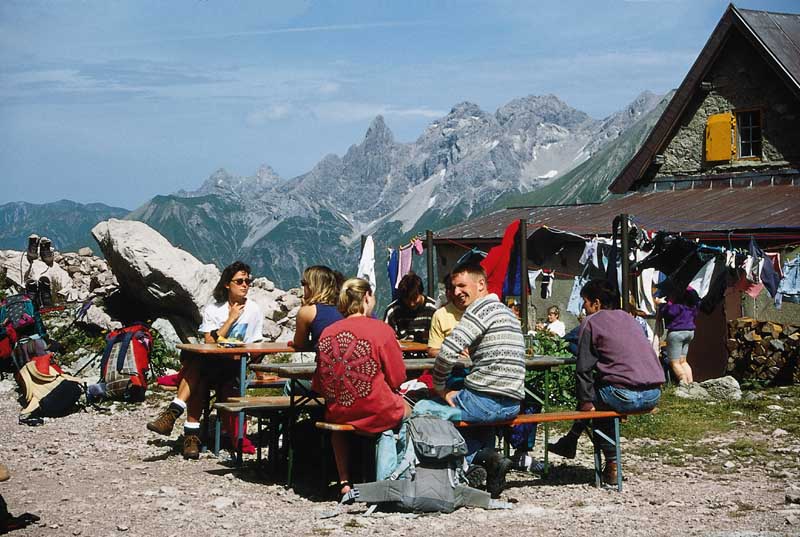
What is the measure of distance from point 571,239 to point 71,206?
577 feet

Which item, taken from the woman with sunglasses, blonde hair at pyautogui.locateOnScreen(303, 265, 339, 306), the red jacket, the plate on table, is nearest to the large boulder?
the woman with sunglasses

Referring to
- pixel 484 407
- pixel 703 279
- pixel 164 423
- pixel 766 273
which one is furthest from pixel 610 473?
pixel 766 273

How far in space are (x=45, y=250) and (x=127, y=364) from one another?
998cm

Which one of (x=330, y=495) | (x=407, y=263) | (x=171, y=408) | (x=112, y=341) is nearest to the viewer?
(x=330, y=495)

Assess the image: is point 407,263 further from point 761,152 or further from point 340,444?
point 340,444

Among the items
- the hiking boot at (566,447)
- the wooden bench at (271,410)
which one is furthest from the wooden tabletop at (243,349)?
the hiking boot at (566,447)

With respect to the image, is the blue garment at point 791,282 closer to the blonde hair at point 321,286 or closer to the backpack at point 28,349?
the blonde hair at point 321,286

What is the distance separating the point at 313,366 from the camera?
7648 millimetres

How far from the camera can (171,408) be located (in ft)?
28.2

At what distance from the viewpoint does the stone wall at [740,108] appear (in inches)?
779

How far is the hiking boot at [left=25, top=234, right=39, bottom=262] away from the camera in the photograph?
20.1 meters

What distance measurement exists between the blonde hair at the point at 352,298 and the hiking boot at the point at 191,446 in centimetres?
225

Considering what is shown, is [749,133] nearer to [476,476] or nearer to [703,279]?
[703,279]

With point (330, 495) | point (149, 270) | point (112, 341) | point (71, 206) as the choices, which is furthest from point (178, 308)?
point (71, 206)
